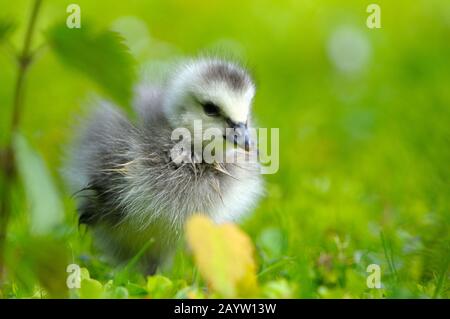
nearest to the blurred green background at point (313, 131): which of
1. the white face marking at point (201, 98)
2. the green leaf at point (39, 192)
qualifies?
the green leaf at point (39, 192)

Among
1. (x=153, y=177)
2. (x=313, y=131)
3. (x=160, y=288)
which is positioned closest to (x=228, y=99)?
(x=153, y=177)

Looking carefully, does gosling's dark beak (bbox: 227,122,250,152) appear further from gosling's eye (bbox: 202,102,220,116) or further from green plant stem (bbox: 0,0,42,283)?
green plant stem (bbox: 0,0,42,283)

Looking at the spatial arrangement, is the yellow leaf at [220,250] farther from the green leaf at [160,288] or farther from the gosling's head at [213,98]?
the gosling's head at [213,98]

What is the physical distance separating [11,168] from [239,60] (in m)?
1.18

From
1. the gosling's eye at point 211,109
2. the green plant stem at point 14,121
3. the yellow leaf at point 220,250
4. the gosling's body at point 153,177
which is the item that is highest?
the gosling's eye at point 211,109

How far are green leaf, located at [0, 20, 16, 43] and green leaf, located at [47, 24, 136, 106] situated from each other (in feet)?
0.20

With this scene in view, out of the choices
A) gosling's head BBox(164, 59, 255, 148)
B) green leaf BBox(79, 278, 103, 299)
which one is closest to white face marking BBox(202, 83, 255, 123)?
gosling's head BBox(164, 59, 255, 148)

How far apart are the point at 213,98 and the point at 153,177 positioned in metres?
0.26

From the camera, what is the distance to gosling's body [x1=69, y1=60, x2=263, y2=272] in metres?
2.01

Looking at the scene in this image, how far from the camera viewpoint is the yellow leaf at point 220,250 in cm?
145

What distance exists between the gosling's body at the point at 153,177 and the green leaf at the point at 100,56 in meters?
0.90

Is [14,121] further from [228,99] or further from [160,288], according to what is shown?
[228,99]

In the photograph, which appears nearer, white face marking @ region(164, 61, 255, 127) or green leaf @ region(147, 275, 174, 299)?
green leaf @ region(147, 275, 174, 299)
